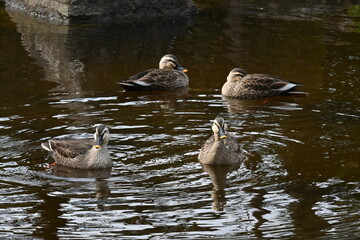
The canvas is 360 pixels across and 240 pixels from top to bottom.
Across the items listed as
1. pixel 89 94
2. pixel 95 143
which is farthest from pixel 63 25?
pixel 95 143

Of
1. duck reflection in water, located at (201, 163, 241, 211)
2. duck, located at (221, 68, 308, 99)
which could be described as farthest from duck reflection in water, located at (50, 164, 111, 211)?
duck, located at (221, 68, 308, 99)

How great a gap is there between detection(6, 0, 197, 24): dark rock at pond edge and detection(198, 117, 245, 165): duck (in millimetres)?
10508

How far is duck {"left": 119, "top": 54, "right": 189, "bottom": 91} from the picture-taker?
47.6 feet

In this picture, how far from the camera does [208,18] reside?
69.3ft

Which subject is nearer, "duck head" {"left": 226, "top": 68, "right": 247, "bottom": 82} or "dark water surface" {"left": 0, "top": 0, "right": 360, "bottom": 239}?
"dark water surface" {"left": 0, "top": 0, "right": 360, "bottom": 239}

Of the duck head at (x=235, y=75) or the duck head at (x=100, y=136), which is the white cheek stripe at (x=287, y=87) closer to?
the duck head at (x=235, y=75)

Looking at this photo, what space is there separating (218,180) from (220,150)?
627 mm

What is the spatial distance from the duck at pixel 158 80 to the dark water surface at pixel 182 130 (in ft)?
0.71

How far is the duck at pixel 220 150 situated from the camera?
10.4m

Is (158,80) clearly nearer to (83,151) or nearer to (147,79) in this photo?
(147,79)

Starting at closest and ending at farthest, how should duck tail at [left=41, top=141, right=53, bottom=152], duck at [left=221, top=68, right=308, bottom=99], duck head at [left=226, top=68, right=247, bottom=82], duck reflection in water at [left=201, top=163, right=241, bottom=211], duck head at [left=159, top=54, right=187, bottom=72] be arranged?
1. duck reflection in water at [left=201, top=163, right=241, bottom=211]
2. duck tail at [left=41, top=141, right=53, bottom=152]
3. duck at [left=221, top=68, right=308, bottom=99]
4. duck head at [left=226, top=68, right=247, bottom=82]
5. duck head at [left=159, top=54, right=187, bottom=72]

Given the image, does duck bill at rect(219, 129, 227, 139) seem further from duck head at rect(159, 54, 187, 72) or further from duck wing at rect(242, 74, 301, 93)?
duck head at rect(159, 54, 187, 72)

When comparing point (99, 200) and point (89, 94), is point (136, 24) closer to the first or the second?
point (89, 94)

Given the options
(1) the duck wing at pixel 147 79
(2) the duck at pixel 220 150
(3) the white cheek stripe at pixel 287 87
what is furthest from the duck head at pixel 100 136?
(3) the white cheek stripe at pixel 287 87
